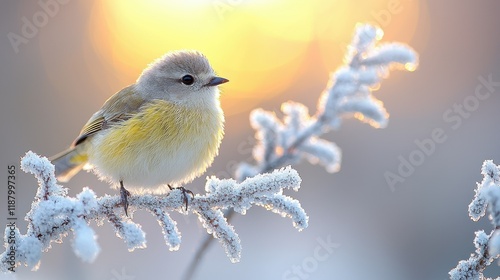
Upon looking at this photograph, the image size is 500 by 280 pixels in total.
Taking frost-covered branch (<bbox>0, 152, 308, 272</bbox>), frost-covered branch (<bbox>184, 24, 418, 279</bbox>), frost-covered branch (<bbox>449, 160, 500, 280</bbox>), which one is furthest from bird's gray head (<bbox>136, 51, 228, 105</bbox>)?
frost-covered branch (<bbox>449, 160, 500, 280</bbox>)

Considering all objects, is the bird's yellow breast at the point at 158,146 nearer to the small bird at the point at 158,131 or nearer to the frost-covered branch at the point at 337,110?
the small bird at the point at 158,131

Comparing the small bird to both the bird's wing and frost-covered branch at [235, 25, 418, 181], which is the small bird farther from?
frost-covered branch at [235, 25, 418, 181]

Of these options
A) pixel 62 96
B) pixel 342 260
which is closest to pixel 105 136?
pixel 342 260

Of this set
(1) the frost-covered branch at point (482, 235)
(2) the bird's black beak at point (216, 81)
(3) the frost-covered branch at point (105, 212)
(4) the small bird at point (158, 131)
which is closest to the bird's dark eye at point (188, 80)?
(4) the small bird at point (158, 131)

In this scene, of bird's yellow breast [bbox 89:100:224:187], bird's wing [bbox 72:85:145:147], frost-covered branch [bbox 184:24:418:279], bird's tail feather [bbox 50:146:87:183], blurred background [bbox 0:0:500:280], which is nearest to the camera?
frost-covered branch [bbox 184:24:418:279]

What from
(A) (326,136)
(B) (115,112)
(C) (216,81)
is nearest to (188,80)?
(C) (216,81)
